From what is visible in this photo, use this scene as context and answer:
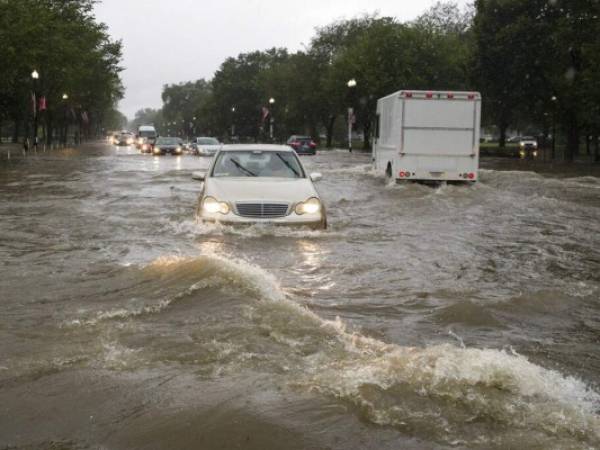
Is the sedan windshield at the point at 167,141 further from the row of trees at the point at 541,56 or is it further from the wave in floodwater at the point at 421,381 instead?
the wave in floodwater at the point at 421,381

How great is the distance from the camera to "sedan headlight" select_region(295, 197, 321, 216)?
1061 centimetres

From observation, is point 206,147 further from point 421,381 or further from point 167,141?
point 421,381

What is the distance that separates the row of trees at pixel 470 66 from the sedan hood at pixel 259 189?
25.9 meters

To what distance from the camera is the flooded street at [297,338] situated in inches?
159

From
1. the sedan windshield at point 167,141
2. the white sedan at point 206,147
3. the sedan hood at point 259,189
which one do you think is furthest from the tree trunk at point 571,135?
the sedan hood at point 259,189

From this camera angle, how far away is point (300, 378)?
15.6 ft

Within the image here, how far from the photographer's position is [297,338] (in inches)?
221

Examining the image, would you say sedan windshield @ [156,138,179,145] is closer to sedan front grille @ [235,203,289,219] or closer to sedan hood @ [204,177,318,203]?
sedan hood @ [204,177,318,203]

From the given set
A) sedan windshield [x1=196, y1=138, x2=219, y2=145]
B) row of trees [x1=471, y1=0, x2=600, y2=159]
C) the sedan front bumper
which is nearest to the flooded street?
the sedan front bumper

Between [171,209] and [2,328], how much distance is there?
9.55 m

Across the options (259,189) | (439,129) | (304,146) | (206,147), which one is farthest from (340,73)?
(259,189)

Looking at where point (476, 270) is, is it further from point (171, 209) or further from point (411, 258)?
point (171, 209)

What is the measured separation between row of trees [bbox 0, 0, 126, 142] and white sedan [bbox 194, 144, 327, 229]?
2394cm

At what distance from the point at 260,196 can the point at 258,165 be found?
51.3 inches
